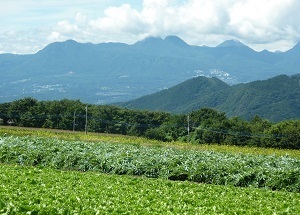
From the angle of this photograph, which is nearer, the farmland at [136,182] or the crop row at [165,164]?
the farmland at [136,182]

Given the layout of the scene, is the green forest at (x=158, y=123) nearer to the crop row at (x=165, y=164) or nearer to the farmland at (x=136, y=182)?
the crop row at (x=165, y=164)

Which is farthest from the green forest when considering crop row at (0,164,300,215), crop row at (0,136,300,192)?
crop row at (0,164,300,215)

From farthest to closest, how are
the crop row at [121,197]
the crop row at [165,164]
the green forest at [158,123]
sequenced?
the green forest at [158,123] → the crop row at [165,164] → the crop row at [121,197]

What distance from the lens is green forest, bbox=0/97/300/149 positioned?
5494 centimetres

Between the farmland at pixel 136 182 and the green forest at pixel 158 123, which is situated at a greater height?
the green forest at pixel 158 123

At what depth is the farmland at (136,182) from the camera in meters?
13.9

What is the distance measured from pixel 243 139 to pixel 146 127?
1792 cm

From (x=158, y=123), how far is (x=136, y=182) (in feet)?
163

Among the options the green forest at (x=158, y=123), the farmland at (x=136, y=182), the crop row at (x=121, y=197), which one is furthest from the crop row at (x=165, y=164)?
the green forest at (x=158, y=123)

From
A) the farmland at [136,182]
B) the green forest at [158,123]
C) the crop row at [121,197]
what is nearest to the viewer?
the crop row at [121,197]

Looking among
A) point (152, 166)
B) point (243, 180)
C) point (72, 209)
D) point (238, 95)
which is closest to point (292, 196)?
point (243, 180)

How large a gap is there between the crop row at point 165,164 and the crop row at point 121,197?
178 inches

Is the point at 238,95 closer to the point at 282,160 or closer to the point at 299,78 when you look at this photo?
the point at 299,78

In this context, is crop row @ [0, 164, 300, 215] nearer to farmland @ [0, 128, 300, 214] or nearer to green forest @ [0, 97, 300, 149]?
farmland @ [0, 128, 300, 214]
